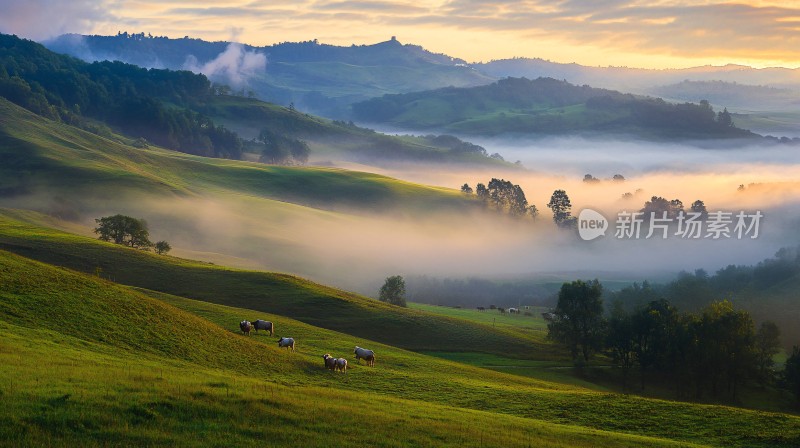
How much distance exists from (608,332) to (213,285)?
48510 millimetres

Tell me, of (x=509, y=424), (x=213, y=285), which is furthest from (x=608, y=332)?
(x=509, y=424)

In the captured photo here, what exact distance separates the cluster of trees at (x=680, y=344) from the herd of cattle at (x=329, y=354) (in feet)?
134

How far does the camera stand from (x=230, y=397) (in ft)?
99.0

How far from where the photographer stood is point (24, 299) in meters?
44.0

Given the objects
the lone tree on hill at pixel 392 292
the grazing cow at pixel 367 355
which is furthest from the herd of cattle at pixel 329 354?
the lone tree on hill at pixel 392 292

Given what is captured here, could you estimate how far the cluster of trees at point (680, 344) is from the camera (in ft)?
262

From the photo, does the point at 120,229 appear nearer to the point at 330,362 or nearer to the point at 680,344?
the point at 330,362

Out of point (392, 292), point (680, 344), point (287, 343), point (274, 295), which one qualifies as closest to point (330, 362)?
point (287, 343)

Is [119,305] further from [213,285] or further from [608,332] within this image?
[608,332]

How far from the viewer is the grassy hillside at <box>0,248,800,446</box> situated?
25734 millimetres

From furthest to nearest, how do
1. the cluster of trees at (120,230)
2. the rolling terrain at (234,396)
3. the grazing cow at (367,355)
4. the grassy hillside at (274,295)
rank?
the cluster of trees at (120,230)
the grassy hillside at (274,295)
the grazing cow at (367,355)
the rolling terrain at (234,396)

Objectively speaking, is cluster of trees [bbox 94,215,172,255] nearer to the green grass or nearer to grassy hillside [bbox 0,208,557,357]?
grassy hillside [bbox 0,208,557,357]

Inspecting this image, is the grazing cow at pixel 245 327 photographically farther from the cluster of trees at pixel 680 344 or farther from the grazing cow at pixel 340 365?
the cluster of trees at pixel 680 344

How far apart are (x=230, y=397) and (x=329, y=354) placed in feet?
77.2
